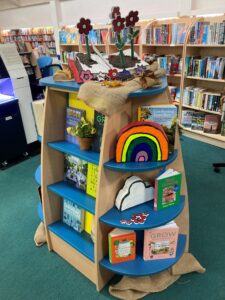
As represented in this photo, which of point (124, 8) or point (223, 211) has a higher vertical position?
point (124, 8)

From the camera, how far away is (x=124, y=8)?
5289 mm

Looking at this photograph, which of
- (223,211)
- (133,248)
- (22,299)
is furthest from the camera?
(223,211)

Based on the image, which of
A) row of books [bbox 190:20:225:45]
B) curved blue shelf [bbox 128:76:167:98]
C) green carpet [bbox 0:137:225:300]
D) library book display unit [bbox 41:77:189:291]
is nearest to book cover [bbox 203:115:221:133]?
green carpet [bbox 0:137:225:300]

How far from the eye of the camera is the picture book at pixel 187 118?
406 cm

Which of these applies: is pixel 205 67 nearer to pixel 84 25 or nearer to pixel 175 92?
pixel 175 92

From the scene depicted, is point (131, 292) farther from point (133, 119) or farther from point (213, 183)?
point (213, 183)

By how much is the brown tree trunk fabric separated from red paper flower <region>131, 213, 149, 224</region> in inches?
21.0

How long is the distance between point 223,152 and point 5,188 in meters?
2.99

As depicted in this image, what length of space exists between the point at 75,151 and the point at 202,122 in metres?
2.90

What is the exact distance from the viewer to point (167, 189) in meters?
1.54

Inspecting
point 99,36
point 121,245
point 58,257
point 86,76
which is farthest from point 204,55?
point 58,257

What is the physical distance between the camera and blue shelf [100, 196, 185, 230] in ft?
4.78

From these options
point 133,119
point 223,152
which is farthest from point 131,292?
point 223,152

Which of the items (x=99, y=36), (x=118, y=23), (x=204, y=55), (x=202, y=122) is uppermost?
(x=99, y=36)
